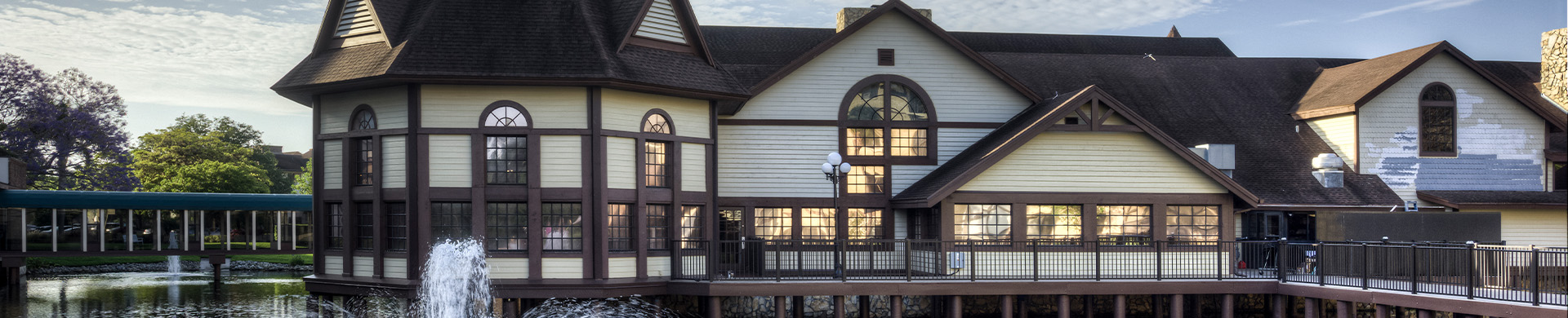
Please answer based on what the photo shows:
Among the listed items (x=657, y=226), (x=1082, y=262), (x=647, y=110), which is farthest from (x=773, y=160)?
(x=1082, y=262)

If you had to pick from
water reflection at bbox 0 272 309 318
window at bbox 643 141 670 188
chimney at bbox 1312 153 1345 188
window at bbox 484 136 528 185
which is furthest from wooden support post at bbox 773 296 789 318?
chimney at bbox 1312 153 1345 188

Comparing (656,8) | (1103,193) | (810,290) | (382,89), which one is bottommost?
(810,290)

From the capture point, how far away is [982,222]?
24156 mm

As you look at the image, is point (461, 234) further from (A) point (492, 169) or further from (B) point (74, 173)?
(B) point (74, 173)

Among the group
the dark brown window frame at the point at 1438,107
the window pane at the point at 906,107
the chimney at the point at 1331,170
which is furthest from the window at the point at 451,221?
the dark brown window frame at the point at 1438,107

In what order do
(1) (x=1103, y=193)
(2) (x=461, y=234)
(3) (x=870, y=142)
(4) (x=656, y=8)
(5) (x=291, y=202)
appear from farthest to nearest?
1. (5) (x=291, y=202)
2. (3) (x=870, y=142)
3. (1) (x=1103, y=193)
4. (4) (x=656, y=8)
5. (2) (x=461, y=234)

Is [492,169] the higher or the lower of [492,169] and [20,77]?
the lower

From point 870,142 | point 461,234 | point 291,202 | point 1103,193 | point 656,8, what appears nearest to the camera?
point 461,234

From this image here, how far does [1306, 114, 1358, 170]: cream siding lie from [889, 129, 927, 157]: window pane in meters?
9.56

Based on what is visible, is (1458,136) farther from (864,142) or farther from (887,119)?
(864,142)

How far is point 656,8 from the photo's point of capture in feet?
74.3

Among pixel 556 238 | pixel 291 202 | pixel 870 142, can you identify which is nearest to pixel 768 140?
pixel 870 142

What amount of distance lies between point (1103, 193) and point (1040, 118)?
2091 mm

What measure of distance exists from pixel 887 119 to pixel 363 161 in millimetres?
10223
